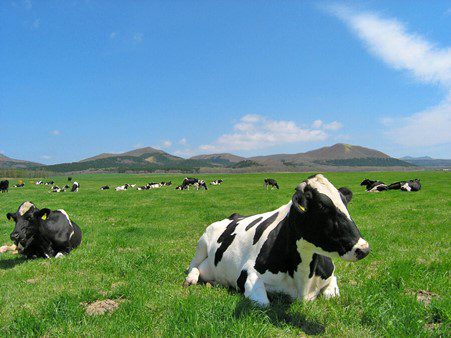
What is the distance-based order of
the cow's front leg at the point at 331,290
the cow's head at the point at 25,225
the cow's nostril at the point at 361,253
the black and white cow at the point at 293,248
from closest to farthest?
the cow's nostril at the point at 361,253, the black and white cow at the point at 293,248, the cow's front leg at the point at 331,290, the cow's head at the point at 25,225

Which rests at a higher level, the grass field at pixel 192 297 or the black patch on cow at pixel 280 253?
the black patch on cow at pixel 280 253

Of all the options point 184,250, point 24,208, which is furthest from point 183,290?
point 24,208

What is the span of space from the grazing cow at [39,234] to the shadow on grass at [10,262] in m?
0.31

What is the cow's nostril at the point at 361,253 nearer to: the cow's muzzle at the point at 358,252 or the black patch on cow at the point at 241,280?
the cow's muzzle at the point at 358,252

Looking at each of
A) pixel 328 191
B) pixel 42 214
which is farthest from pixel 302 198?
pixel 42 214

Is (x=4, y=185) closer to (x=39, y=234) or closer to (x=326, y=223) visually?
(x=39, y=234)

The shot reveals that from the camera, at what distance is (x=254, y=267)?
5902mm

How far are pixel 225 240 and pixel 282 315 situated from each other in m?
2.29

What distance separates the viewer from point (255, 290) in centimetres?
559

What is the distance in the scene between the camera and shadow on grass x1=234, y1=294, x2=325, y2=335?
4.88 metres

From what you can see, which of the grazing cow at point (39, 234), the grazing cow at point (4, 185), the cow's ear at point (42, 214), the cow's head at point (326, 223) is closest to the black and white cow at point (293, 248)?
the cow's head at point (326, 223)

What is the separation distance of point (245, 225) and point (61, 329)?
11.6 ft

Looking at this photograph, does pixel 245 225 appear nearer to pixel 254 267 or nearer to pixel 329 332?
pixel 254 267

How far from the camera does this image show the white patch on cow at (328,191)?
15.9 feet
